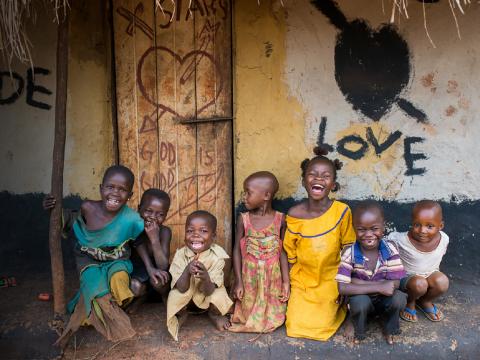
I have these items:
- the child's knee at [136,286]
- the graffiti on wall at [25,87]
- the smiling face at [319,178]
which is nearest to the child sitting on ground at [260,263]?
the smiling face at [319,178]

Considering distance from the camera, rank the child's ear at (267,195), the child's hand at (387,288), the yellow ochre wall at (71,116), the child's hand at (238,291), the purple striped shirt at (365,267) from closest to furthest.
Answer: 1. the child's hand at (387,288)
2. the purple striped shirt at (365,267)
3. the child's hand at (238,291)
4. the child's ear at (267,195)
5. the yellow ochre wall at (71,116)

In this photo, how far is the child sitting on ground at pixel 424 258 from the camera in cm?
318

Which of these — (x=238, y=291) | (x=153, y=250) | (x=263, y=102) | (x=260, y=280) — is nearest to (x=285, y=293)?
(x=260, y=280)

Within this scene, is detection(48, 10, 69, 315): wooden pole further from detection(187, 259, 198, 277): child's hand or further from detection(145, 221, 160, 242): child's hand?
detection(187, 259, 198, 277): child's hand

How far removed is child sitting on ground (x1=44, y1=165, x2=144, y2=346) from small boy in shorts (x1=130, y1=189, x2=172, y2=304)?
3.3 inches

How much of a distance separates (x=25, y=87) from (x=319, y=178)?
2.36 m

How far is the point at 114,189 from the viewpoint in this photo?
3.18 m

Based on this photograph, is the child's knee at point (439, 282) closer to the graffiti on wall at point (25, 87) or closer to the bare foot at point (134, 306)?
the bare foot at point (134, 306)

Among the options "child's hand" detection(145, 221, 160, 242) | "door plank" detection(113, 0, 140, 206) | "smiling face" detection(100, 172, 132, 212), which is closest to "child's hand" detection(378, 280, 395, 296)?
Answer: "child's hand" detection(145, 221, 160, 242)

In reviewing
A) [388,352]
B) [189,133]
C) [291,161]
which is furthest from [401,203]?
[189,133]

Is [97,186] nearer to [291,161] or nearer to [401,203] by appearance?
[291,161]

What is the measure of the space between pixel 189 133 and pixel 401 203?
66.4 inches

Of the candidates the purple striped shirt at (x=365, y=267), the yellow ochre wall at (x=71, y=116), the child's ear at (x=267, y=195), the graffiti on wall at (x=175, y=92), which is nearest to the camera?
the purple striped shirt at (x=365, y=267)

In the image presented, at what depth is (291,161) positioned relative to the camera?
391 cm
